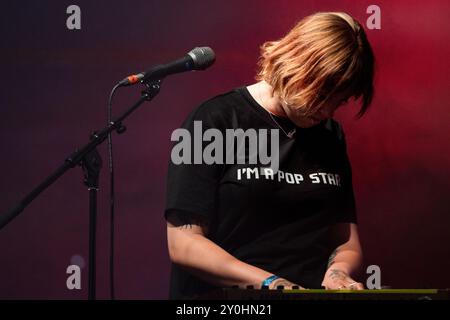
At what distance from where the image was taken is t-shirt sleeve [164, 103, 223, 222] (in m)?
1.86

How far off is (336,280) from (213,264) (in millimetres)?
343

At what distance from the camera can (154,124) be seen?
8.30 feet

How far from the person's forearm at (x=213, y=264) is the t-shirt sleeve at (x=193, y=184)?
0.21 ft

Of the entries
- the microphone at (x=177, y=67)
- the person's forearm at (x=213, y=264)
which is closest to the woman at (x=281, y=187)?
the person's forearm at (x=213, y=264)

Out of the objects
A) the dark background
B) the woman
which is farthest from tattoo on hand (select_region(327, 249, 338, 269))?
the dark background

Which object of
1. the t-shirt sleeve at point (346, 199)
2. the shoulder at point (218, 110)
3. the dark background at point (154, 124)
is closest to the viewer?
the shoulder at point (218, 110)

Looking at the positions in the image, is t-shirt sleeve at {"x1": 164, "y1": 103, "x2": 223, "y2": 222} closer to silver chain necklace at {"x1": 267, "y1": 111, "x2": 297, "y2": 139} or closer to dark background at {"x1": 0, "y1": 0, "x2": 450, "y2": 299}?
silver chain necklace at {"x1": 267, "y1": 111, "x2": 297, "y2": 139}

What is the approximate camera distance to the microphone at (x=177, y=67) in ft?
6.76

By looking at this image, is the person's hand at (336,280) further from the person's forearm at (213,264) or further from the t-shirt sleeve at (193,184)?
the t-shirt sleeve at (193,184)

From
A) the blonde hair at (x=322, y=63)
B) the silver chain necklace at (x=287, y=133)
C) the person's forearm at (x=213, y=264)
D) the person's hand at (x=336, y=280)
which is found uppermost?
the blonde hair at (x=322, y=63)

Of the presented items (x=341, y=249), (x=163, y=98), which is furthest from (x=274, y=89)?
(x=163, y=98)

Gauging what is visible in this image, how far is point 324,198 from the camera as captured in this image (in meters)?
2.03

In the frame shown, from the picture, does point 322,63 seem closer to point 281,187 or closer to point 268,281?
point 281,187

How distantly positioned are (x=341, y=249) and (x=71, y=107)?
1.05 meters
